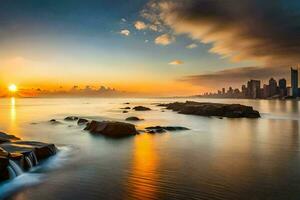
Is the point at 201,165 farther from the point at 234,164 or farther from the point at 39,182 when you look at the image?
the point at 39,182

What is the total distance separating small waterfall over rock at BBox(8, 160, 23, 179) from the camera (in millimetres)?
14596

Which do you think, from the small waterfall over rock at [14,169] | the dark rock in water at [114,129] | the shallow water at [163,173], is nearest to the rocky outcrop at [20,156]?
the small waterfall over rock at [14,169]

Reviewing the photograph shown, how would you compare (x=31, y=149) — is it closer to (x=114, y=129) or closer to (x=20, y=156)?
(x=20, y=156)

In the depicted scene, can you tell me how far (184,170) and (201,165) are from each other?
201 centimetres

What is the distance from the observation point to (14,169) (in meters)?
15.0

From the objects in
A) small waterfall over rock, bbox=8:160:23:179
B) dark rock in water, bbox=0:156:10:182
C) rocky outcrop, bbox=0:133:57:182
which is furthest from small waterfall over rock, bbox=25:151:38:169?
dark rock in water, bbox=0:156:10:182

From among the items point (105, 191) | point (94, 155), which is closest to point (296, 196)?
point (105, 191)

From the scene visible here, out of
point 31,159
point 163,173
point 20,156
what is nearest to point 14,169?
point 20,156

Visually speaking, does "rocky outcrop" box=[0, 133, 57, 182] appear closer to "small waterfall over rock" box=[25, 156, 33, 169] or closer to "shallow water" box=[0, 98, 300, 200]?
"small waterfall over rock" box=[25, 156, 33, 169]

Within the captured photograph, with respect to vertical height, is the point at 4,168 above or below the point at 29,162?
above

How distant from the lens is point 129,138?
102 ft

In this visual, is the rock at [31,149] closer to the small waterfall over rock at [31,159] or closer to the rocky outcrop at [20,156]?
the rocky outcrop at [20,156]

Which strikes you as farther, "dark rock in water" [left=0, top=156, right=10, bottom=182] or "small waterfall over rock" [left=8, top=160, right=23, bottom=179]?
"small waterfall over rock" [left=8, top=160, right=23, bottom=179]

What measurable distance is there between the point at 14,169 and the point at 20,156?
47.5 inches
